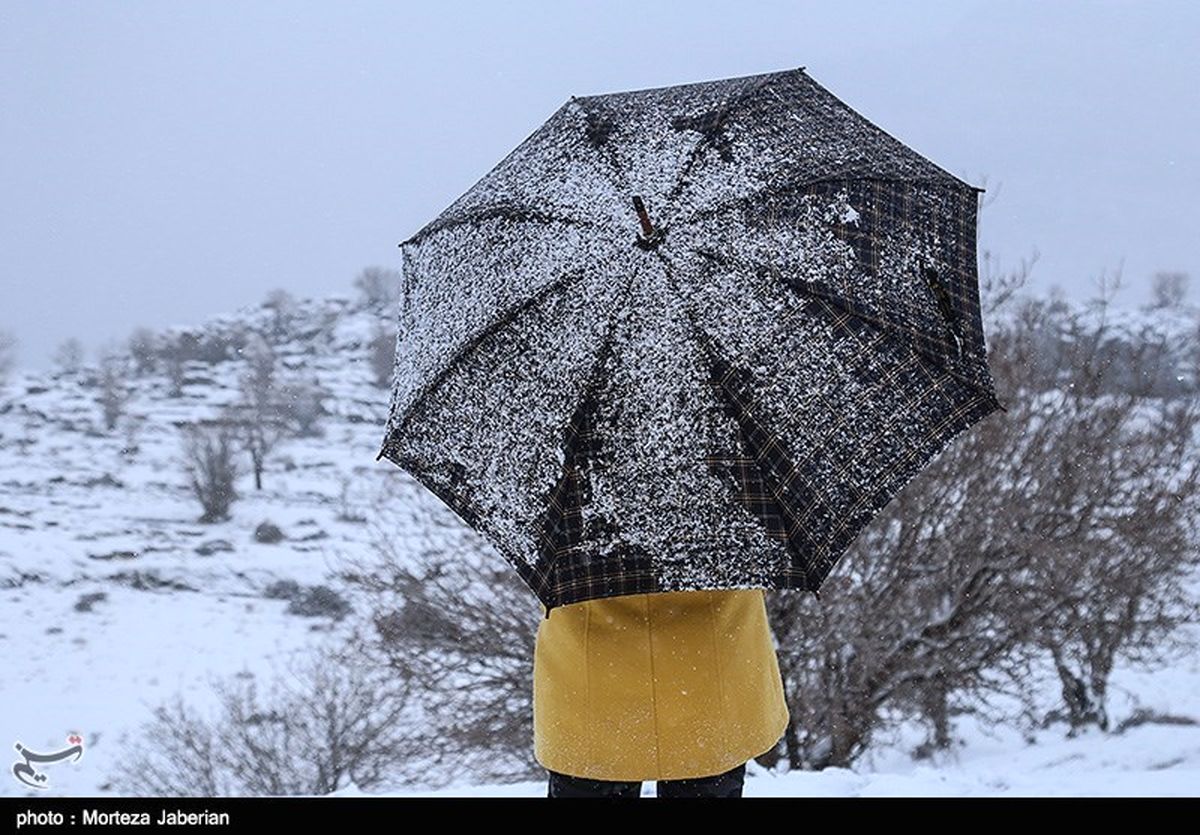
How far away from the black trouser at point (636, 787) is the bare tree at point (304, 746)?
1022 cm

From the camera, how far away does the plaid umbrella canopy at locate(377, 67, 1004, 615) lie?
159 centimetres

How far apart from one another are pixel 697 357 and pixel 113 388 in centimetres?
6018

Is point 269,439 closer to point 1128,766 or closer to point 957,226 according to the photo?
point 1128,766

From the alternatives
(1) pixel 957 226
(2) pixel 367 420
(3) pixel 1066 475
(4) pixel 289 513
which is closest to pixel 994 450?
(3) pixel 1066 475

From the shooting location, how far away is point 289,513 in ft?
126

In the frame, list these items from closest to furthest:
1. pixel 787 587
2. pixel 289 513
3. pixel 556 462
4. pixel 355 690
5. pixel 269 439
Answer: pixel 787 587, pixel 556 462, pixel 355 690, pixel 289 513, pixel 269 439

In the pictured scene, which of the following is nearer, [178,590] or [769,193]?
[769,193]

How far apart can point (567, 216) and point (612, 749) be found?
2.94 feet

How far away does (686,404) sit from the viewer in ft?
5.30

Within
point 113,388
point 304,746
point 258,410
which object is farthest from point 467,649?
point 113,388

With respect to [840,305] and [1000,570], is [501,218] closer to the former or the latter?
A: [840,305]

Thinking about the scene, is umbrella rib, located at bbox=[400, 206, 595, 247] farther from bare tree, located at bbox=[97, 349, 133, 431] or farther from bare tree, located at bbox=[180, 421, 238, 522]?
bare tree, located at bbox=[97, 349, 133, 431]

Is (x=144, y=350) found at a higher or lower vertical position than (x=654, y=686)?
higher

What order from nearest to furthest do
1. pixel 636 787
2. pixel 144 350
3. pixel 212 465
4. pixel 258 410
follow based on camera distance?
pixel 636 787 < pixel 212 465 < pixel 258 410 < pixel 144 350
